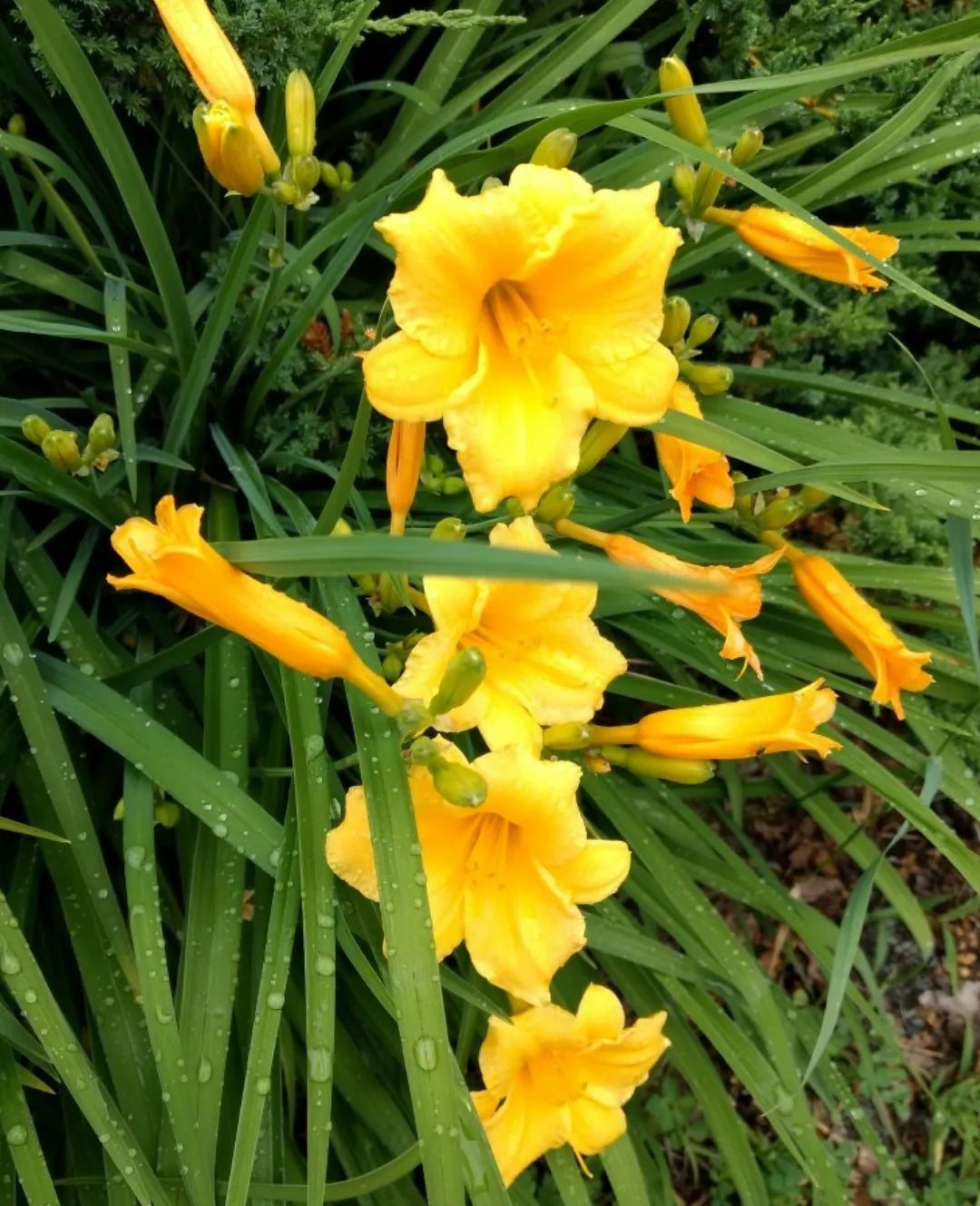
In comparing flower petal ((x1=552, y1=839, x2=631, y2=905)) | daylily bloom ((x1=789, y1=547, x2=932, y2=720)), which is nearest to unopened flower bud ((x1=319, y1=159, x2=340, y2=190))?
daylily bloom ((x1=789, y1=547, x2=932, y2=720))

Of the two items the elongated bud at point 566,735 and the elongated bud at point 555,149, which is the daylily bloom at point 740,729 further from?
the elongated bud at point 555,149

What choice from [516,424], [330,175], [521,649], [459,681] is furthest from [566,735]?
[330,175]

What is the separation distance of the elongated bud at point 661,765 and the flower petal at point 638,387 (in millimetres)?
414

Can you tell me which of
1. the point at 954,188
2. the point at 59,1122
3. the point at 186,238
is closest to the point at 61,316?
the point at 186,238

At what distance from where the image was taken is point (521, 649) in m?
1.20

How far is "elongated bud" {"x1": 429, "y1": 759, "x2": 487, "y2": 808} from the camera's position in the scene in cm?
96

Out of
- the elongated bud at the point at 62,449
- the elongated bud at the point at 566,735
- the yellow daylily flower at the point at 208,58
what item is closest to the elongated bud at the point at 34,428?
the elongated bud at the point at 62,449

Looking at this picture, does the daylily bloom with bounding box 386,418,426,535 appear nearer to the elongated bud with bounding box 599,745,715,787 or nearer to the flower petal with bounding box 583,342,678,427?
the flower petal with bounding box 583,342,678,427

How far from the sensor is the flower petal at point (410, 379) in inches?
39.7

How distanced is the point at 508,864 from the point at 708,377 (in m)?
0.73

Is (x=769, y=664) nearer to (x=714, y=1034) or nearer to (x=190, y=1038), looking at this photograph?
(x=714, y=1034)

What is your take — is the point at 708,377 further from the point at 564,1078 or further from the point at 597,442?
the point at 564,1078


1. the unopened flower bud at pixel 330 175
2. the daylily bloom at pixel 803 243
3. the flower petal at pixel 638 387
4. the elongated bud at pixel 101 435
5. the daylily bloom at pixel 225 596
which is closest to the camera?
the daylily bloom at pixel 225 596

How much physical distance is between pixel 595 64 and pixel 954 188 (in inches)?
33.8
